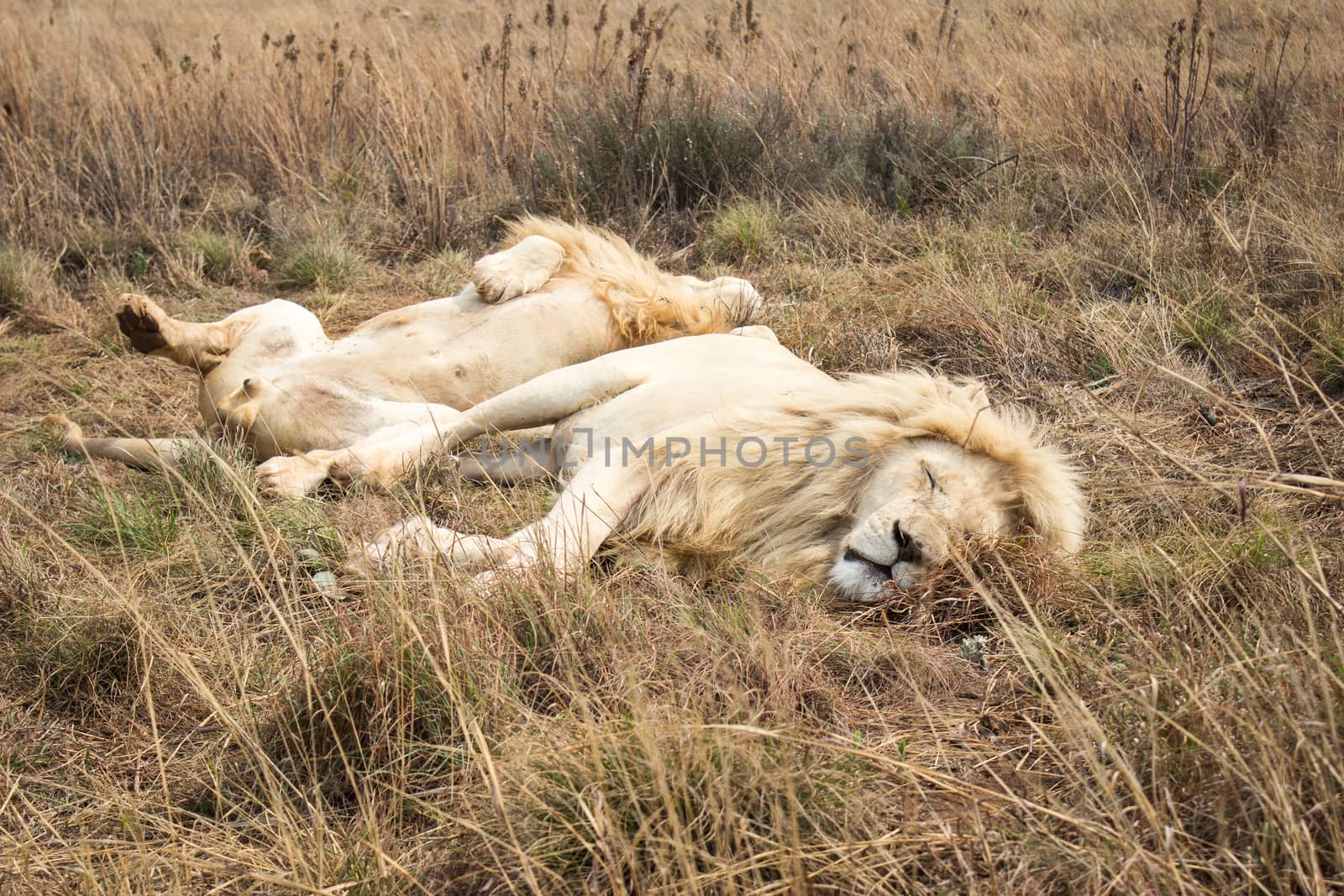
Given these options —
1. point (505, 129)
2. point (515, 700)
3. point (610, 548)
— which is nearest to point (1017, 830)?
point (515, 700)

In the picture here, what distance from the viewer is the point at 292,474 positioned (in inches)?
130

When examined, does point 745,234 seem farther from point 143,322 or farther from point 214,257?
point 143,322

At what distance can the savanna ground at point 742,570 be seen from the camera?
180 centimetres

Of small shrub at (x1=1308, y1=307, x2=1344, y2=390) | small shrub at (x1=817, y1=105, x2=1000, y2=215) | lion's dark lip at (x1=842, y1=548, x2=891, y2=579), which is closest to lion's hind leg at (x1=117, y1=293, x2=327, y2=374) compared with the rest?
lion's dark lip at (x1=842, y1=548, x2=891, y2=579)

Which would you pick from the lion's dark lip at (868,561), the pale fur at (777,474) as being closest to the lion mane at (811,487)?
the pale fur at (777,474)

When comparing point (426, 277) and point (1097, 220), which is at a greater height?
point (1097, 220)

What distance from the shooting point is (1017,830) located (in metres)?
1.84

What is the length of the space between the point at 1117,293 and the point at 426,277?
3.41 meters

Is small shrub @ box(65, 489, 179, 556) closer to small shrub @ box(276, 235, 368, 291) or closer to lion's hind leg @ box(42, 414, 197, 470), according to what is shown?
lion's hind leg @ box(42, 414, 197, 470)

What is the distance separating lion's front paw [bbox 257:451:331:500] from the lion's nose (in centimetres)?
176

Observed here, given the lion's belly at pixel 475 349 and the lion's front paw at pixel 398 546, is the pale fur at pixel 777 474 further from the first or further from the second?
the lion's belly at pixel 475 349

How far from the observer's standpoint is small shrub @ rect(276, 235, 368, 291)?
5.65 m

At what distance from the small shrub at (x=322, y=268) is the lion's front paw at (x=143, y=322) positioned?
5.79ft

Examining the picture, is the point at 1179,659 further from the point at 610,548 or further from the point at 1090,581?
the point at 610,548
